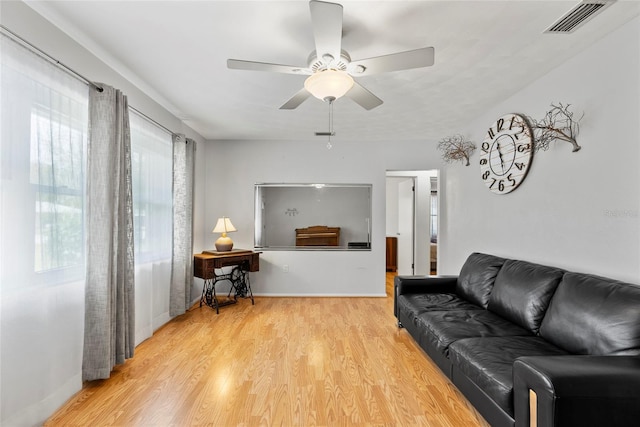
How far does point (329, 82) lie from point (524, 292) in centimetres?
212

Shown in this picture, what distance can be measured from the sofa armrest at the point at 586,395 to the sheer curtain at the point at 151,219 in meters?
3.19

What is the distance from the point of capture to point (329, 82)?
183 cm

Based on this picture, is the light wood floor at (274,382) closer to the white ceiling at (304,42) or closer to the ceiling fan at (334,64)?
the ceiling fan at (334,64)

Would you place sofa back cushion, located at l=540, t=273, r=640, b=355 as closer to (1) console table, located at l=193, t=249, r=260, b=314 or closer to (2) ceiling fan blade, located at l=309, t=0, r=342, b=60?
(2) ceiling fan blade, located at l=309, t=0, r=342, b=60

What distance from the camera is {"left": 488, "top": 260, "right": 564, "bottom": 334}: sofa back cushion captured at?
7.27 feet

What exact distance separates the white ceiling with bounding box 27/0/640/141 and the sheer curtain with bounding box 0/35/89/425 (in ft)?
1.61

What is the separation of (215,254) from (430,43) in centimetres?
345

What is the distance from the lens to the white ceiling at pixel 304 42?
5.88 ft

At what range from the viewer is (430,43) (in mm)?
2113

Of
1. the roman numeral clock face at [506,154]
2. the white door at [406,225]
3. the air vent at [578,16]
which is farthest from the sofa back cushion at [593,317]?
the white door at [406,225]

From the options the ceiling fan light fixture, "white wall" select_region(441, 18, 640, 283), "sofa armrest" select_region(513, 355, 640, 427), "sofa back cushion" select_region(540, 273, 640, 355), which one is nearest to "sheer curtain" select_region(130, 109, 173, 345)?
the ceiling fan light fixture

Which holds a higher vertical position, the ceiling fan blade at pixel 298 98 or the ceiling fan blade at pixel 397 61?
the ceiling fan blade at pixel 397 61

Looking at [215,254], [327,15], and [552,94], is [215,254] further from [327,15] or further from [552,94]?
[552,94]

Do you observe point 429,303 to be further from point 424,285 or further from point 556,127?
point 556,127
